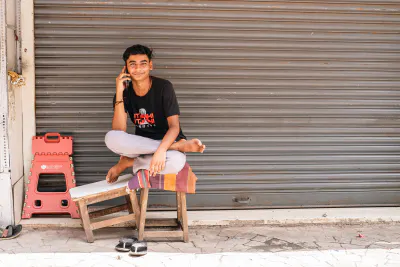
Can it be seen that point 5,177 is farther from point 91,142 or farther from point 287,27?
point 287,27

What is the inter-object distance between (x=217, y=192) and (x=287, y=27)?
6.78 feet

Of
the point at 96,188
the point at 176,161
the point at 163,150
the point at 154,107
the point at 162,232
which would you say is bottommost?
the point at 162,232

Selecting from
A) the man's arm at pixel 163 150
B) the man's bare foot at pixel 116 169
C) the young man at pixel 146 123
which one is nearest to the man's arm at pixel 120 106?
the young man at pixel 146 123

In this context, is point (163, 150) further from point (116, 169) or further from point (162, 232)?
point (162, 232)

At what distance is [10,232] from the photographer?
177 inches

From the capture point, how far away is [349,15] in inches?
206

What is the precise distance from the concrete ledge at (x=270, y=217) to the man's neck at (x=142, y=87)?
1447 mm

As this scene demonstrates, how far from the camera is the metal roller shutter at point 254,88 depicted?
16.5 feet

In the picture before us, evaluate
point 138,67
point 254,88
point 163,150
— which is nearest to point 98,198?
point 163,150

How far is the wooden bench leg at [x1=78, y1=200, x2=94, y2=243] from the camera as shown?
166 inches

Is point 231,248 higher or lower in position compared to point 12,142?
lower

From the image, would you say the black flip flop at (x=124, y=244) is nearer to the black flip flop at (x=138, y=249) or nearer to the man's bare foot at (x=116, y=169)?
the black flip flop at (x=138, y=249)

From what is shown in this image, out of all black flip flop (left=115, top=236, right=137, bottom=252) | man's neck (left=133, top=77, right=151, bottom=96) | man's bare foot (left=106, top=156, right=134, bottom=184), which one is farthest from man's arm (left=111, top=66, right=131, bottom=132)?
black flip flop (left=115, top=236, right=137, bottom=252)

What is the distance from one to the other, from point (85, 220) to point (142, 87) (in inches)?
54.1
